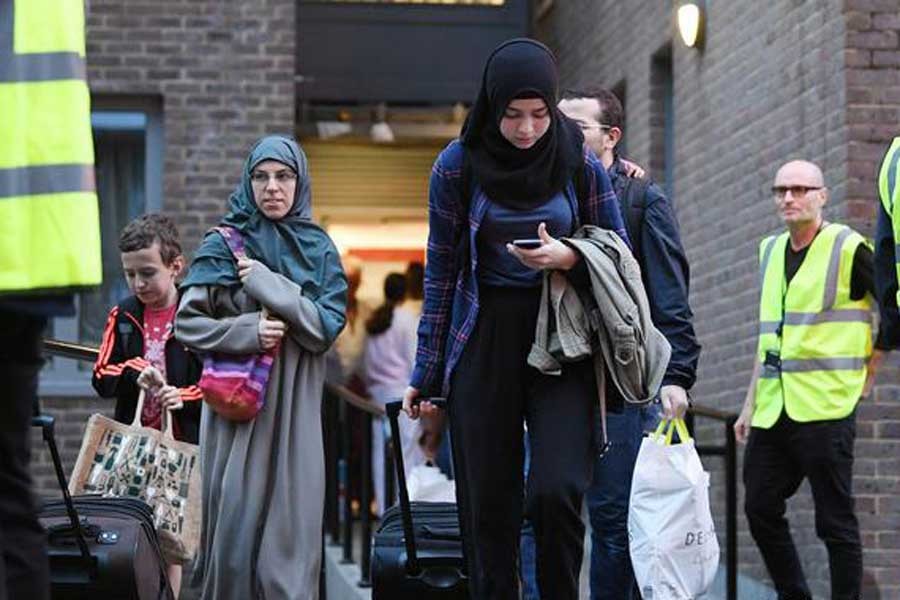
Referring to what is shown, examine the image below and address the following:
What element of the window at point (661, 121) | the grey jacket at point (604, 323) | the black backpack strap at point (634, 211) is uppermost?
the window at point (661, 121)

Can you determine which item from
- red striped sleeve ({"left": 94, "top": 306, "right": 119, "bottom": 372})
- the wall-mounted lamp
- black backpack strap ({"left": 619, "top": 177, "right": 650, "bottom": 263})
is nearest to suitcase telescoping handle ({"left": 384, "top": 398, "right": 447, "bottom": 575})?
black backpack strap ({"left": 619, "top": 177, "right": 650, "bottom": 263})

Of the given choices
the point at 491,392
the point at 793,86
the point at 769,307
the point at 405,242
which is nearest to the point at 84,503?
the point at 491,392

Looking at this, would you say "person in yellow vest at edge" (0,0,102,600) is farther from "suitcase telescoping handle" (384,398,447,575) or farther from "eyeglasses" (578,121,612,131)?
"eyeglasses" (578,121,612,131)

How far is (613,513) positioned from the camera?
7.46 meters

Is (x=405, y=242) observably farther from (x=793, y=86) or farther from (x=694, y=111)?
(x=793, y=86)

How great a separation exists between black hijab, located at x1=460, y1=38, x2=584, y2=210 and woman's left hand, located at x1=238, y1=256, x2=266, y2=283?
127 cm

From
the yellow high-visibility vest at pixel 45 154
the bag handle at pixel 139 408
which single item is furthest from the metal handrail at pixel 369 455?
the yellow high-visibility vest at pixel 45 154

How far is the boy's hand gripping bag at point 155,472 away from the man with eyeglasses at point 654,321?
1284 millimetres

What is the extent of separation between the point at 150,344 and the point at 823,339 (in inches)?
113

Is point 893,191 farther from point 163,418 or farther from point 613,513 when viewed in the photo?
point 163,418

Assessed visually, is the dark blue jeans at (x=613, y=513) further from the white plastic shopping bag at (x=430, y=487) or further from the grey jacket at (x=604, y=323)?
the white plastic shopping bag at (x=430, y=487)

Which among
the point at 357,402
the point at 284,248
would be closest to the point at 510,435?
the point at 284,248

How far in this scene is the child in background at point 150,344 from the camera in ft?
27.4

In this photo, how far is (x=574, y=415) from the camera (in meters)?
6.27
